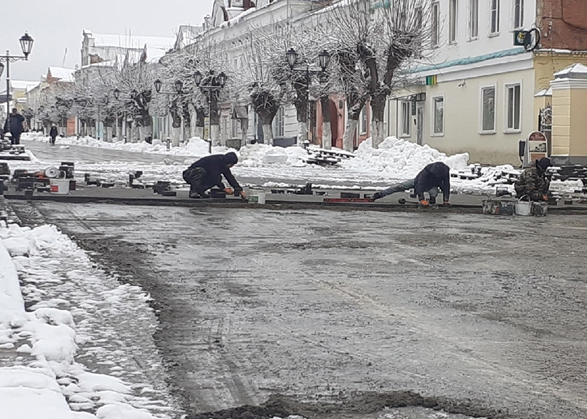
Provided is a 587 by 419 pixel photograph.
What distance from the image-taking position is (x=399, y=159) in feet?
118

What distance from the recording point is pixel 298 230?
1411 centimetres

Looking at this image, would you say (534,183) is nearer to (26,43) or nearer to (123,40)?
(26,43)

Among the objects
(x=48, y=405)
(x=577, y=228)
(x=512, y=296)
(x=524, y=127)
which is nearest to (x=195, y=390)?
(x=48, y=405)

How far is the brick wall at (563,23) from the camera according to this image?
114 ft

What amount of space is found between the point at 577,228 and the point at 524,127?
20452 mm

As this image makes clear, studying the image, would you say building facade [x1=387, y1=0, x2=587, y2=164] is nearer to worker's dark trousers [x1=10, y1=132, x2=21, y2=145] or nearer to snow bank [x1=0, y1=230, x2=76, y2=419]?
worker's dark trousers [x1=10, y1=132, x2=21, y2=145]

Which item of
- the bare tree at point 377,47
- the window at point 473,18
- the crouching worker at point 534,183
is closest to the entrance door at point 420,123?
the bare tree at point 377,47

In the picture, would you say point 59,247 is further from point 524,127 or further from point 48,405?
point 524,127

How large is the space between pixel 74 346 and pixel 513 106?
32395 mm

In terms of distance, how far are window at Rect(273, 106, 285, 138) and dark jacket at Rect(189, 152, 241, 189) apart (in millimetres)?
44426

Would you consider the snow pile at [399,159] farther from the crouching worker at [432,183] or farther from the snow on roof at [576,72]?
the crouching worker at [432,183]

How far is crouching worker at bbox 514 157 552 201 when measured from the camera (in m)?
19.3

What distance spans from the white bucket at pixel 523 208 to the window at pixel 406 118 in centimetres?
2886

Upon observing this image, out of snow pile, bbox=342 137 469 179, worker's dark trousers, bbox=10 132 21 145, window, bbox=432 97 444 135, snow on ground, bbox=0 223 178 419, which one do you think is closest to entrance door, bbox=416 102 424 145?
window, bbox=432 97 444 135
